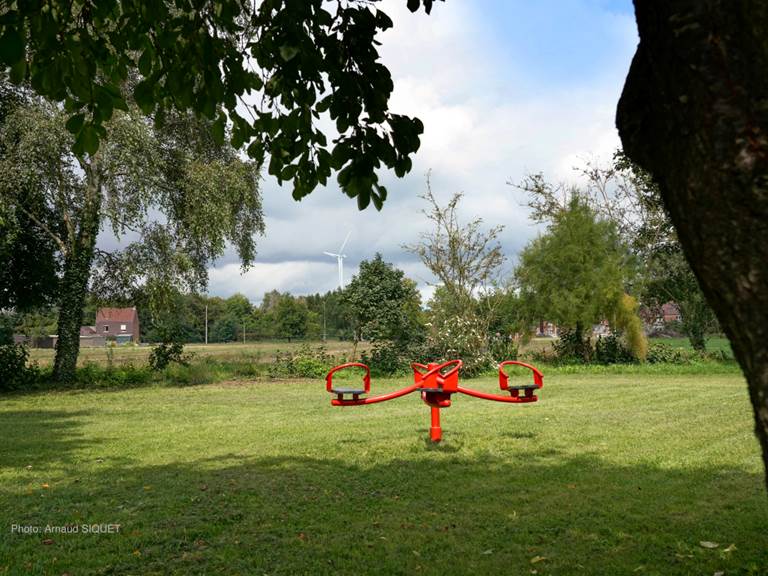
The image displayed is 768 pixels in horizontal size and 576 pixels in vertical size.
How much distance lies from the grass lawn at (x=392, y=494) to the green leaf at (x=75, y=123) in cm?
263

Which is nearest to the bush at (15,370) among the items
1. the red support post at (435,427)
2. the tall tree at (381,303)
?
the tall tree at (381,303)

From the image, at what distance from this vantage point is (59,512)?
17.8 feet

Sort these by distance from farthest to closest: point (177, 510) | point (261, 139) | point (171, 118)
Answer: point (171, 118)
point (177, 510)
point (261, 139)

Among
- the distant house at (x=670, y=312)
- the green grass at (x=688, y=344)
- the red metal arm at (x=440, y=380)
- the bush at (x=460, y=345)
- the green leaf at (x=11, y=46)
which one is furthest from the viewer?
the distant house at (x=670, y=312)

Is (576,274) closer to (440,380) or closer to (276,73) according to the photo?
(440,380)

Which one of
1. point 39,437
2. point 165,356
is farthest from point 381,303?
point 39,437

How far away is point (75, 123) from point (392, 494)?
399 centimetres

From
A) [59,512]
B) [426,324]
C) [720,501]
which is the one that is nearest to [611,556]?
[720,501]

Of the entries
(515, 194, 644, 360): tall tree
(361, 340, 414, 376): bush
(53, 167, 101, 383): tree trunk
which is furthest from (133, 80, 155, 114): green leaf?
(515, 194, 644, 360): tall tree

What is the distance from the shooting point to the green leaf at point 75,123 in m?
3.54

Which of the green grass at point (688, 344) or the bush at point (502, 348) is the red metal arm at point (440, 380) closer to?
the bush at point (502, 348)

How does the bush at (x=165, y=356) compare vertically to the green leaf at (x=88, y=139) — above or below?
below

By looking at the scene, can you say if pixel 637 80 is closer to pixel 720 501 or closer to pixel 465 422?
pixel 720 501

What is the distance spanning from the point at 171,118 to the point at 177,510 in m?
15.6
